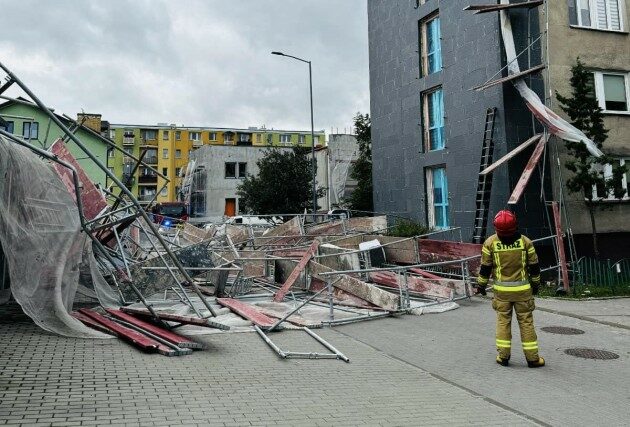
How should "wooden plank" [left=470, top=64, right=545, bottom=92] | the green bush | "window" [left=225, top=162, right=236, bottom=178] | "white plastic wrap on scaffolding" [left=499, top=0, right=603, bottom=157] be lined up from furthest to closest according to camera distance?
"window" [left=225, top=162, right=236, bottom=178] < the green bush < "wooden plank" [left=470, top=64, right=545, bottom=92] < "white plastic wrap on scaffolding" [left=499, top=0, right=603, bottom=157]

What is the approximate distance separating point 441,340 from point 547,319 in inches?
114

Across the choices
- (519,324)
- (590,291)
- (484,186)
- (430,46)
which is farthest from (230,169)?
(519,324)

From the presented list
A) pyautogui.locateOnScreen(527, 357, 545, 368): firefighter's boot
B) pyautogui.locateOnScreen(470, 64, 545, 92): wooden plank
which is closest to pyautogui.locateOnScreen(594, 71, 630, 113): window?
pyautogui.locateOnScreen(470, 64, 545, 92): wooden plank

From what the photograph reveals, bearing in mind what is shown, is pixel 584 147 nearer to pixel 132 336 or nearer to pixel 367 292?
pixel 367 292

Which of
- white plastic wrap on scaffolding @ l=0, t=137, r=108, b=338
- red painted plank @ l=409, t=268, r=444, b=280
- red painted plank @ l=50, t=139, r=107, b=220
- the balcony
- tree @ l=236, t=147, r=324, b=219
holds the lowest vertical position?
red painted plank @ l=409, t=268, r=444, b=280

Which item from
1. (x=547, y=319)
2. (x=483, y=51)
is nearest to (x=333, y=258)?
(x=547, y=319)

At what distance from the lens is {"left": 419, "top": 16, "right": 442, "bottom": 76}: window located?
1852 cm

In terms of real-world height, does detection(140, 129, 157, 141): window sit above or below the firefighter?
above

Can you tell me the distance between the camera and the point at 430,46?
19078mm

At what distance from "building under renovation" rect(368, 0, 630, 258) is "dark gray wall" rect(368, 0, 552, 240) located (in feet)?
0.13

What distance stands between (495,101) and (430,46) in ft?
16.0

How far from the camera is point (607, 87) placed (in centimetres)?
1636

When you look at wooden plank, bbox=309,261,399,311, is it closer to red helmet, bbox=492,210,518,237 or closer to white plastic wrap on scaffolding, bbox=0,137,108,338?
red helmet, bbox=492,210,518,237

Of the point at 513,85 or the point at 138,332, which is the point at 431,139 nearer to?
the point at 513,85
